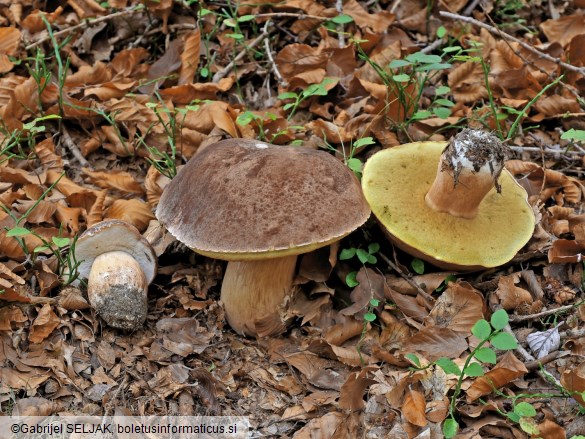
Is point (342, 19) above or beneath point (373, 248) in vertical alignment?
above

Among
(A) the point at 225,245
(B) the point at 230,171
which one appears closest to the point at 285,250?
(A) the point at 225,245

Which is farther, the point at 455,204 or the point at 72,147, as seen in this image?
the point at 72,147

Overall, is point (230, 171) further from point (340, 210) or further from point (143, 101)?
point (143, 101)

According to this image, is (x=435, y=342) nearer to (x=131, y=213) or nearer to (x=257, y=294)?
(x=257, y=294)

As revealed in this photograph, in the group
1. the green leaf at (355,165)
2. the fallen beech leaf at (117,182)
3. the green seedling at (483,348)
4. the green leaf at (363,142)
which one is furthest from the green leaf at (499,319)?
the fallen beech leaf at (117,182)

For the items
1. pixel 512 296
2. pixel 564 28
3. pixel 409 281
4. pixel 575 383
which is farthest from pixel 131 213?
pixel 564 28

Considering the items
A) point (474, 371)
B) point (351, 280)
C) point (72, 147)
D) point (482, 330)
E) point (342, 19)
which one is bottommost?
point (351, 280)

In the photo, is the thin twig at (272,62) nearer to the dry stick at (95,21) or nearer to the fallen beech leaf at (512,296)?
the dry stick at (95,21)
